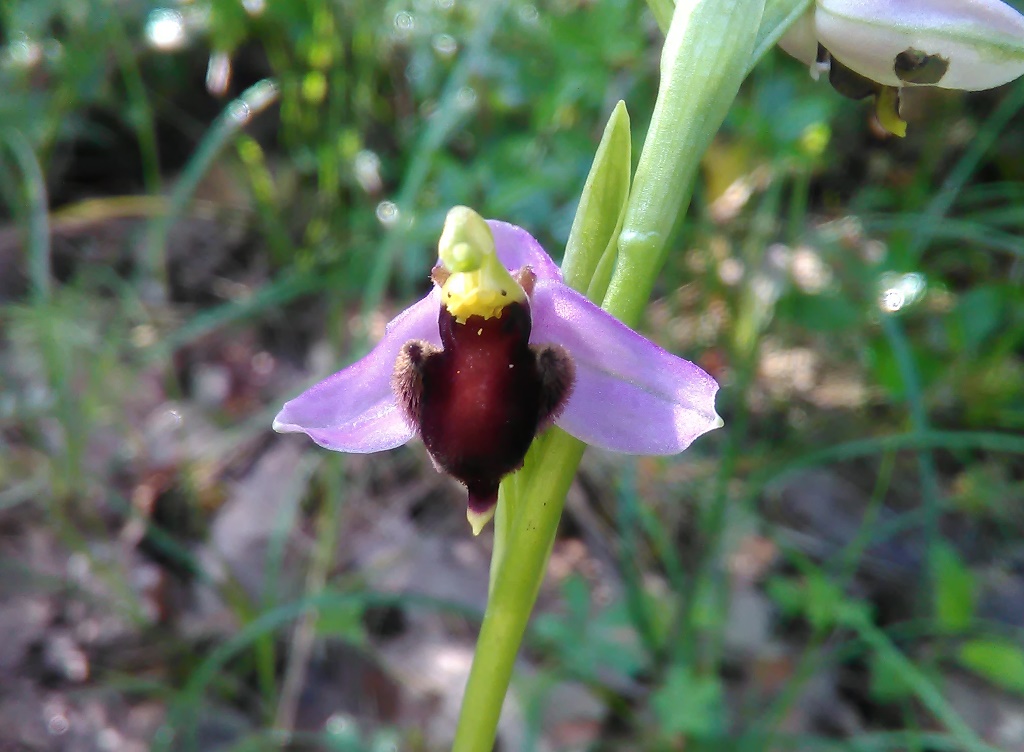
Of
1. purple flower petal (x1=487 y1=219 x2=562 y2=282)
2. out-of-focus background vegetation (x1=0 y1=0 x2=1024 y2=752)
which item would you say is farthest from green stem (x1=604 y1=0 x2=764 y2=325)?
out-of-focus background vegetation (x1=0 y1=0 x2=1024 y2=752)

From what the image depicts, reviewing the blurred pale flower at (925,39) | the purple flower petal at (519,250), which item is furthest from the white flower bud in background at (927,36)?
the purple flower petal at (519,250)

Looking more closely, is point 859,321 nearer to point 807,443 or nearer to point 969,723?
point 807,443

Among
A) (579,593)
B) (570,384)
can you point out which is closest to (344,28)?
(579,593)

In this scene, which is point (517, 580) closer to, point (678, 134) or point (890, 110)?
point (678, 134)

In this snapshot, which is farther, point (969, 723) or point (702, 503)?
point (702, 503)

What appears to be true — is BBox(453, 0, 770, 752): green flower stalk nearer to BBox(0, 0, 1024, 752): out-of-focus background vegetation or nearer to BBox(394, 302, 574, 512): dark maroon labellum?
BBox(394, 302, 574, 512): dark maroon labellum

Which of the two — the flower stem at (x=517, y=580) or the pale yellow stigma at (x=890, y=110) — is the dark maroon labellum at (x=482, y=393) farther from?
the pale yellow stigma at (x=890, y=110)

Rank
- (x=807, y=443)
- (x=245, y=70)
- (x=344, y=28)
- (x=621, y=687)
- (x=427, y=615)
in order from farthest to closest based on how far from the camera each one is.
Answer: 1. (x=245, y=70)
2. (x=344, y=28)
3. (x=807, y=443)
4. (x=427, y=615)
5. (x=621, y=687)
